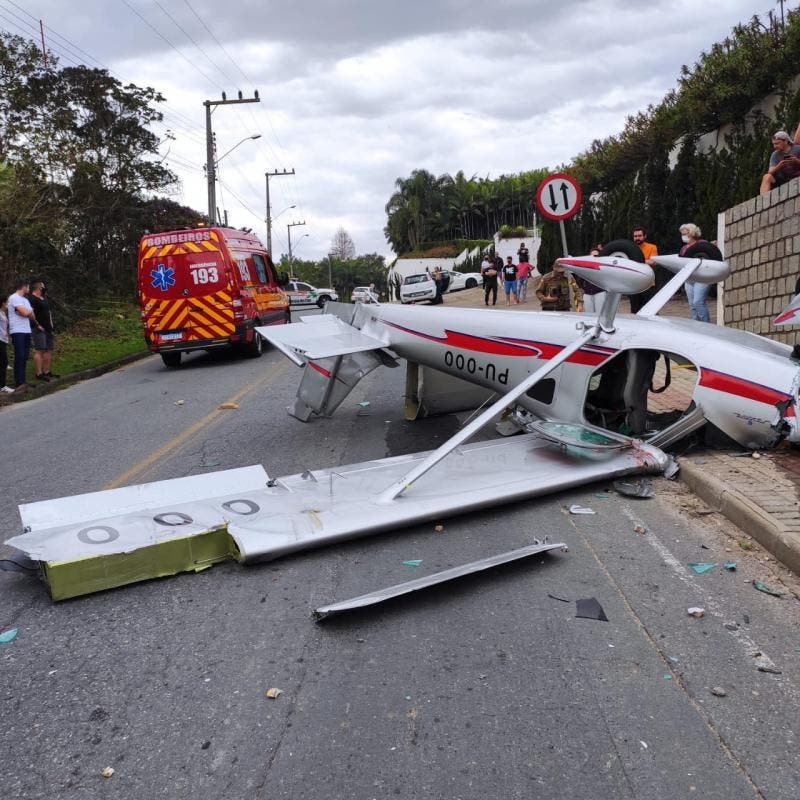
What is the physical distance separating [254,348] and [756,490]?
12.3 meters

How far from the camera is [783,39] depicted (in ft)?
58.7

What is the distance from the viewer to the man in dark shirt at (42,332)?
12883mm

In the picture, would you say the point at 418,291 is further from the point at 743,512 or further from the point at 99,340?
the point at 743,512

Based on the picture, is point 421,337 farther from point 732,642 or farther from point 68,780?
point 68,780

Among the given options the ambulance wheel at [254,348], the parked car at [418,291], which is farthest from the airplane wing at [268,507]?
the parked car at [418,291]

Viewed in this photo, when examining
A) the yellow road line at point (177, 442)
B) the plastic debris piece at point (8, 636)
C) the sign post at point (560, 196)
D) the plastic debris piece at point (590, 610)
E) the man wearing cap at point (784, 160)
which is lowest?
the plastic debris piece at point (8, 636)

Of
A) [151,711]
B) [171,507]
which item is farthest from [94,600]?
[151,711]

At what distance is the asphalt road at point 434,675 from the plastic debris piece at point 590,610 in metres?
0.07

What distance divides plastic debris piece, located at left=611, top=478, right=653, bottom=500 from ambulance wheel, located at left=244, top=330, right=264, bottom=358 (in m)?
11.0

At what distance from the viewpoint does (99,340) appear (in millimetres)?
20703

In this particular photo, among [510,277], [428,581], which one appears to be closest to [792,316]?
[428,581]

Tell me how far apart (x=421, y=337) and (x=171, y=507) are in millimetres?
3448

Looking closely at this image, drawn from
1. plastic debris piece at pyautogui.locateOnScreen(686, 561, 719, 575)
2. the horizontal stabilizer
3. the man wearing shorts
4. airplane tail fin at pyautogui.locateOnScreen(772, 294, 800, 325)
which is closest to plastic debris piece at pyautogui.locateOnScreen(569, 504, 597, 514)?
plastic debris piece at pyautogui.locateOnScreen(686, 561, 719, 575)

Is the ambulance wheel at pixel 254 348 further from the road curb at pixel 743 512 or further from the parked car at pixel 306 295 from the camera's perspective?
the parked car at pixel 306 295
